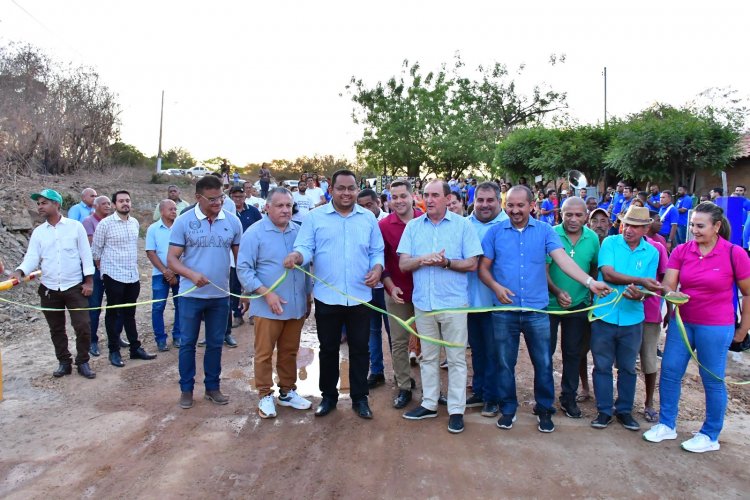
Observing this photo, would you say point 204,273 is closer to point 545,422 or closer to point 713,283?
point 545,422

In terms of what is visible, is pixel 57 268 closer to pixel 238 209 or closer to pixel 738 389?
pixel 238 209

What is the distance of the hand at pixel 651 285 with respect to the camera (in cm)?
431

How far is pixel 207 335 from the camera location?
5180 millimetres

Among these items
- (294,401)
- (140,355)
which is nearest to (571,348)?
(294,401)

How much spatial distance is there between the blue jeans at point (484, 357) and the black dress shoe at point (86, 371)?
162 inches

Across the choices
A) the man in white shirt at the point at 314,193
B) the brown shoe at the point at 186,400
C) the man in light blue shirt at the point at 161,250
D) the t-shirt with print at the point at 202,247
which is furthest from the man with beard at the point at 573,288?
the man in white shirt at the point at 314,193

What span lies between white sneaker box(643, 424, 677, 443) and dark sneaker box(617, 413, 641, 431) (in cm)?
15

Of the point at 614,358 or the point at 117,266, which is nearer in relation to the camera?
the point at 614,358

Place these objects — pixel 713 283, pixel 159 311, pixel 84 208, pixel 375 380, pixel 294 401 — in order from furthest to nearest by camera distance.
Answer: pixel 84 208, pixel 159 311, pixel 375 380, pixel 294 401, pixel 713 283

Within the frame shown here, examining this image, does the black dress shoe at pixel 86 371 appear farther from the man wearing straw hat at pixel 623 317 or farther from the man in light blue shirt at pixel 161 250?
the man wearing straw hat at pixel 623 317

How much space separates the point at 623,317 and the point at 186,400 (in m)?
3.98

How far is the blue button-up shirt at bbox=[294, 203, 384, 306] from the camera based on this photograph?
185 inches

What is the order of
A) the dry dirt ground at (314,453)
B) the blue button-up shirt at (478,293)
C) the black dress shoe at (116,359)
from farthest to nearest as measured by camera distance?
the black dress shoe at (116,359) < the blue button-up shirt at (478,293) < the dry dirt ground at (314,453)

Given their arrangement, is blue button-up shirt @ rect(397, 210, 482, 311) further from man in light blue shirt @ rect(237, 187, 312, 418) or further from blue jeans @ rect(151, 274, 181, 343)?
blue jeans @ rect(151, 274, 181, 343)
